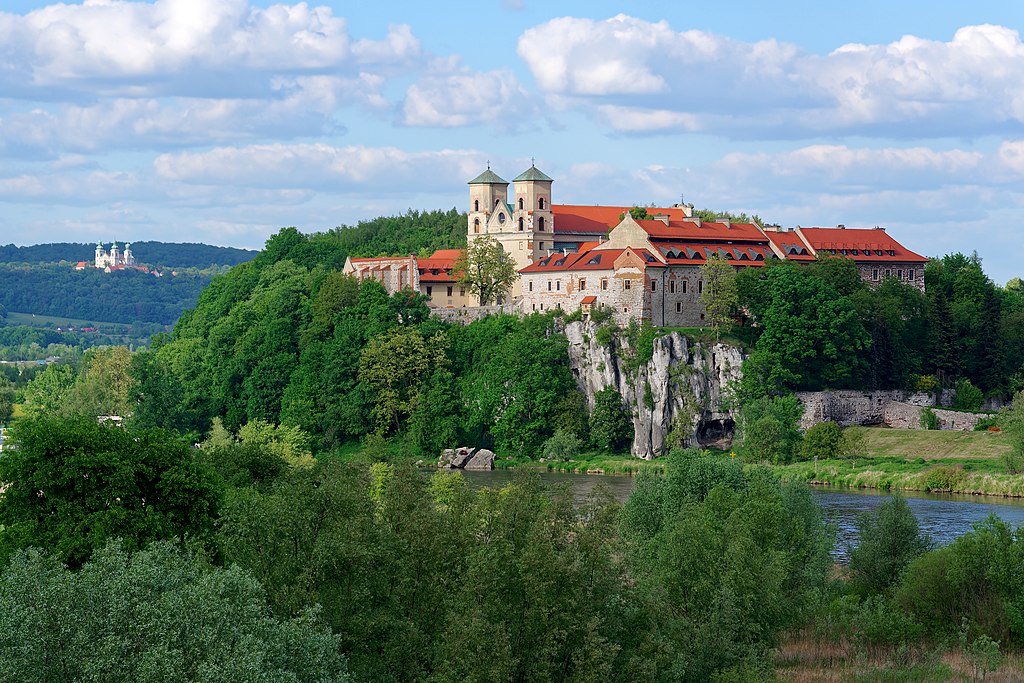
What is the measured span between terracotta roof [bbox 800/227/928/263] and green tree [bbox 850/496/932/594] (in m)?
60.9

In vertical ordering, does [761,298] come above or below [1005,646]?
above

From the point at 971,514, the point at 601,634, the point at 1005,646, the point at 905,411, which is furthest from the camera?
the point at 905,411

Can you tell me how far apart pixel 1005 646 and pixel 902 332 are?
57777 millimetres

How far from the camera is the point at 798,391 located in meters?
93.4

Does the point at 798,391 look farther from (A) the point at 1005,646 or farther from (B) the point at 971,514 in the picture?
(A) the point at 1005,646

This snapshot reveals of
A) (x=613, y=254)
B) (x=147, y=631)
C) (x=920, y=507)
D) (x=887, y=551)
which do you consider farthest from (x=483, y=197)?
(x=147, y=631)

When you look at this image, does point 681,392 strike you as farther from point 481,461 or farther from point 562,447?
point 481,461

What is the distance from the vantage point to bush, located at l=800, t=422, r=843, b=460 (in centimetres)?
8481

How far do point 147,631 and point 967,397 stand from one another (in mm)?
76374

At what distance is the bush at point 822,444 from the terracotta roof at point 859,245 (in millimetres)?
24069

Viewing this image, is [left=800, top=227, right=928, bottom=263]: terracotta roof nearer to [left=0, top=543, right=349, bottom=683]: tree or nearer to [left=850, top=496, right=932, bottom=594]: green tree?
[left=850, top=496, right=932, bottom=594]: green tree

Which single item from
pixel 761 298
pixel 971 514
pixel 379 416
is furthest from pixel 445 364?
pixel 971 514

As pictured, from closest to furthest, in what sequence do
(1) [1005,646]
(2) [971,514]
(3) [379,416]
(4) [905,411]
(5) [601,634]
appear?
(5) [601,634], (1) [1005,646], (2) [971,514], (4) [905,411], (3) [379,416]

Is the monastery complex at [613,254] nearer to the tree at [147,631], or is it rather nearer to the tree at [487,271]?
the tree at [487,271]
